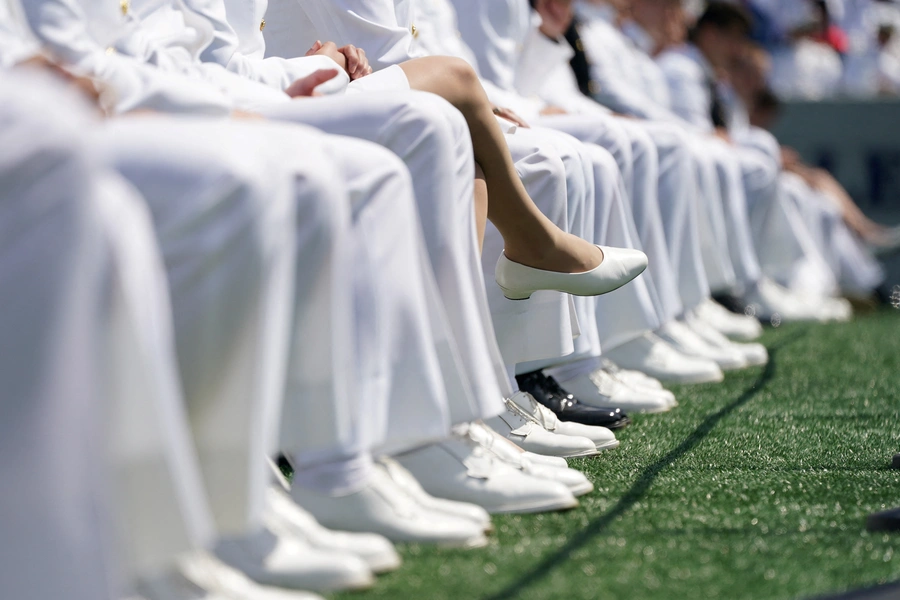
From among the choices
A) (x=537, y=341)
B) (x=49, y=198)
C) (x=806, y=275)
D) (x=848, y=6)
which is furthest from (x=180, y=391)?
(x=848, y=6)

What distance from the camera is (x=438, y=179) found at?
192 cm

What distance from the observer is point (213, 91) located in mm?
1813

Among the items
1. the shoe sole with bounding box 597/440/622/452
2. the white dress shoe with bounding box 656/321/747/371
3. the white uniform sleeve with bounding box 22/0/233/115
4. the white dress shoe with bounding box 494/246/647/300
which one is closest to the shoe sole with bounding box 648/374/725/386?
the white dress shoe with bounding box 656/321/747/371

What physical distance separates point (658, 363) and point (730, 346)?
2.00ft

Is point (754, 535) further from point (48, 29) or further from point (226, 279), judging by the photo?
point (48, 29)

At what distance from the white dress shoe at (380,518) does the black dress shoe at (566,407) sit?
43.9 inches

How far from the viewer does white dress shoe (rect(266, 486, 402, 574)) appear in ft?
5.00

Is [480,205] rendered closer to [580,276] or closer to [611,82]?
[580,276]

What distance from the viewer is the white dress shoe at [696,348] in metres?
3.88

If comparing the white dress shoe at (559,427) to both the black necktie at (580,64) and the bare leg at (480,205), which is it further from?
the black necktie at (580,64)

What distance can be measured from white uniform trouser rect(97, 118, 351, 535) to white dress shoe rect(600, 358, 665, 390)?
1.91 m

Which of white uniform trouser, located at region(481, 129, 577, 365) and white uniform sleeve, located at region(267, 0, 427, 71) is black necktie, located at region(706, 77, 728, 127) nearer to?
white uniform sleeve, located at region(267, 0, 427, 71)

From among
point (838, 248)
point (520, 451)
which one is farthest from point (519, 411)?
point (838, 248)

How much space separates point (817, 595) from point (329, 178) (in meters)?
0.74
